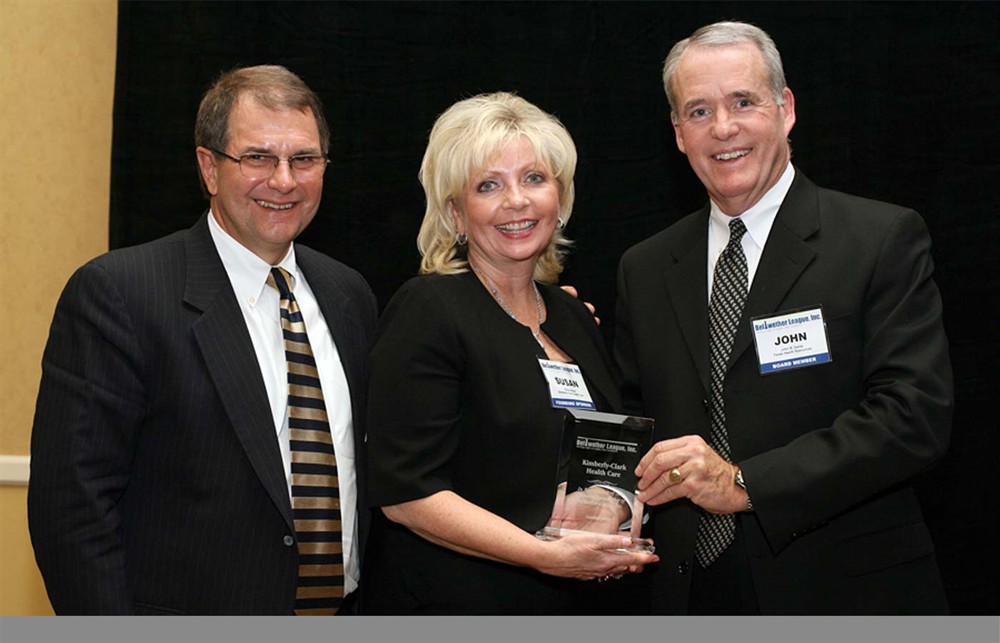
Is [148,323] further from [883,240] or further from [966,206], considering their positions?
[966,206]

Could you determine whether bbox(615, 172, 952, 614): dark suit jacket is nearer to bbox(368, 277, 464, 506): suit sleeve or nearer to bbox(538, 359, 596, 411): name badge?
bbox(538, 359, 596, 411): name badge

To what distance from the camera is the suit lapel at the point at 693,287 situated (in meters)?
2.58

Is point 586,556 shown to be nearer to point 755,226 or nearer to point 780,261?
point 780,261

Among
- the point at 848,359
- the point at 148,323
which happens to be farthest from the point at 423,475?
the point at 848,359

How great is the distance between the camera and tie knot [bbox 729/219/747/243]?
2674 mm

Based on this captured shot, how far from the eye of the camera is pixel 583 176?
416 cm

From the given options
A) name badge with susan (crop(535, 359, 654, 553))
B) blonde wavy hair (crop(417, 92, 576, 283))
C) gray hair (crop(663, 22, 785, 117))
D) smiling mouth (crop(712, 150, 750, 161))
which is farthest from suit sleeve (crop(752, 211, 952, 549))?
blonde wavy hair (crop(417, 92, 576, 283))

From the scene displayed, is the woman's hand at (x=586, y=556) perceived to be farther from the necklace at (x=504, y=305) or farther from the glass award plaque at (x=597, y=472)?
the necklace at (x=504, y=305)

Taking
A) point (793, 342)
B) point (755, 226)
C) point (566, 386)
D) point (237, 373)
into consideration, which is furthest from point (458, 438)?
point (755, 226)

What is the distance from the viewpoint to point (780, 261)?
253 cm

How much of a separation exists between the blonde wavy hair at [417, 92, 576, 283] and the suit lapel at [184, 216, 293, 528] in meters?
0.54

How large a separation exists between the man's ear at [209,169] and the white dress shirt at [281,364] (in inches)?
3.2

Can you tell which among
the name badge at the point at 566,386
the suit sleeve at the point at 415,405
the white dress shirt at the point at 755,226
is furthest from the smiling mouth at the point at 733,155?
the suit sleeve at the point at 415,405

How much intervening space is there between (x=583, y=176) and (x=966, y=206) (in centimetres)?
150
